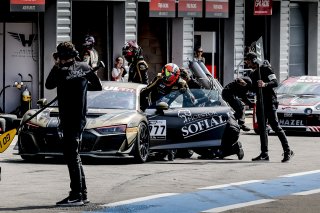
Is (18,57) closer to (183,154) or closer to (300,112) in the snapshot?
(300,112)

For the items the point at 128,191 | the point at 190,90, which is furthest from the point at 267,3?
the point at 128,191

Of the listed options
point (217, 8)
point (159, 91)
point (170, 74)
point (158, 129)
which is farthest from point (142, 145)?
point (217, 8)

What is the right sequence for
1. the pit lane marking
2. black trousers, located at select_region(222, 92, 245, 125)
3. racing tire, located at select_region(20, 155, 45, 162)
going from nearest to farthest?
the pit lane marking → racing tire, located at select_region(20, 155, 45, 162) → black trousers, located at select_region(222, 92, 245, 125)

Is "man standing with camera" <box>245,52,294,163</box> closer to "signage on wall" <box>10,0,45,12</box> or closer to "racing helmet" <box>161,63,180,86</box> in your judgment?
"racing helmet" <box>161,63,180,86</box>

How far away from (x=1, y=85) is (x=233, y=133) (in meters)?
12.6

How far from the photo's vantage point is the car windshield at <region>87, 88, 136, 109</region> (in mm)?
20405

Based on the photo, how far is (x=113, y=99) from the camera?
20609 millimetres

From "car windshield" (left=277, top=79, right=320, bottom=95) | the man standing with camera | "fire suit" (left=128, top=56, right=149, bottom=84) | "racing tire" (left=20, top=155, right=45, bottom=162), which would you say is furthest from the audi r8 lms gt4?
"racing tire" (left=20, top=155, right=45, bottom=162)

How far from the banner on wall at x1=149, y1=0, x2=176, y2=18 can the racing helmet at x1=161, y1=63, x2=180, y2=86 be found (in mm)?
14071

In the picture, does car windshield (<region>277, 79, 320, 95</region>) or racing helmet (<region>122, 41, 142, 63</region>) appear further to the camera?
car windshield (<region>277, 79, 320, 95</region>)

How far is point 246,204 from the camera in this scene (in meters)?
14.1

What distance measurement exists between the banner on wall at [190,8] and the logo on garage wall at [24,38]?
498cm

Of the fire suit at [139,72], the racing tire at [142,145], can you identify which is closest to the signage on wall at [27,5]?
the fire suit at [139,72]

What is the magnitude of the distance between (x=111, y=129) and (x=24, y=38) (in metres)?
13.8
